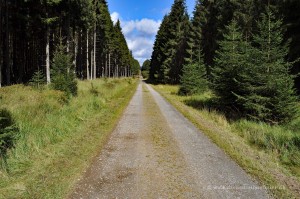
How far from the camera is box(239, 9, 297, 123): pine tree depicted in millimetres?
13461

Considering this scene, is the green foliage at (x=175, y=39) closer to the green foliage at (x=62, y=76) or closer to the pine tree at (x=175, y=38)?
the pine tree at (x=175, y=38)

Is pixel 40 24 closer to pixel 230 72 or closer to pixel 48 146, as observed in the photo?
pixel 230 72

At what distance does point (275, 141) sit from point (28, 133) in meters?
8.05

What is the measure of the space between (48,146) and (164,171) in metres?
3.55

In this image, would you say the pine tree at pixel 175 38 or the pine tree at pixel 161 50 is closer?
the pine tree at pixel 175 38

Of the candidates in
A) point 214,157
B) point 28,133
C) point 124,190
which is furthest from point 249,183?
point 28,133

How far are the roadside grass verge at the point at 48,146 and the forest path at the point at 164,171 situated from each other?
36 cm

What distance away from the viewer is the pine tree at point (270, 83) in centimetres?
1346

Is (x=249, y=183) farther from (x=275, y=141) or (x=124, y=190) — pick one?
(x=275, y=141)

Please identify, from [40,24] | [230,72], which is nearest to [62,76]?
[230,72]

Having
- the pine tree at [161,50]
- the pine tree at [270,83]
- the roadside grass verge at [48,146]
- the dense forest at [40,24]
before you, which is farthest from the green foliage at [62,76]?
the pine tree at [161,50]

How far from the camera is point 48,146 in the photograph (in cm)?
813

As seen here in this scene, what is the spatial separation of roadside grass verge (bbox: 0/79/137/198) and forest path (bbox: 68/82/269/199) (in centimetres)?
36

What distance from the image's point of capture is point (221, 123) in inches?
539
